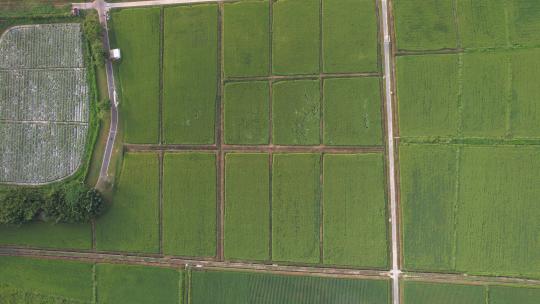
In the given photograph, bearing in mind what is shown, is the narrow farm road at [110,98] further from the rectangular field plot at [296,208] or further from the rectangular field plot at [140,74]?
the rectangular field plot at [296,208]

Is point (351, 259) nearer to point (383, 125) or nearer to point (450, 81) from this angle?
point (383, 125)

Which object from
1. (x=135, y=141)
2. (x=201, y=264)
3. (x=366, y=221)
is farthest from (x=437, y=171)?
(x=135, y=141)

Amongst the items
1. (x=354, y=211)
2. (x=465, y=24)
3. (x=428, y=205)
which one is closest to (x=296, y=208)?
(x=354, y=211)

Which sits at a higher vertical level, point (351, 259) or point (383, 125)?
point (383, 125)

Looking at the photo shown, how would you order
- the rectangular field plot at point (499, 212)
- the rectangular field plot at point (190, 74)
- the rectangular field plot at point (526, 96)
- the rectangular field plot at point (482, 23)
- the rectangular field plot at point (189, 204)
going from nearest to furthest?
the rectangular field plot at point (499, 212)
the rectangular field plot at point (526, 96)
the rectangular field plot at point (482, 23)
the rectangular field plot at point (189, 204)
the rectangular field plot at point (190, 74)

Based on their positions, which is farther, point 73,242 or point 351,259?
point 73,242

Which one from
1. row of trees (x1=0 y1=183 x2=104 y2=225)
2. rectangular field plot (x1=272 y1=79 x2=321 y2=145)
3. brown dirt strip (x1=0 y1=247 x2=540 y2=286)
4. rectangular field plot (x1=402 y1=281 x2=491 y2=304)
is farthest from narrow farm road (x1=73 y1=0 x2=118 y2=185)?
rectangular field plot (x1=402 y1=281 x2=491 y2=304)

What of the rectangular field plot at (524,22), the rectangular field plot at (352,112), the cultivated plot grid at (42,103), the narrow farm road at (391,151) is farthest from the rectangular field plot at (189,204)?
the rectangular field plot at (524,22)
